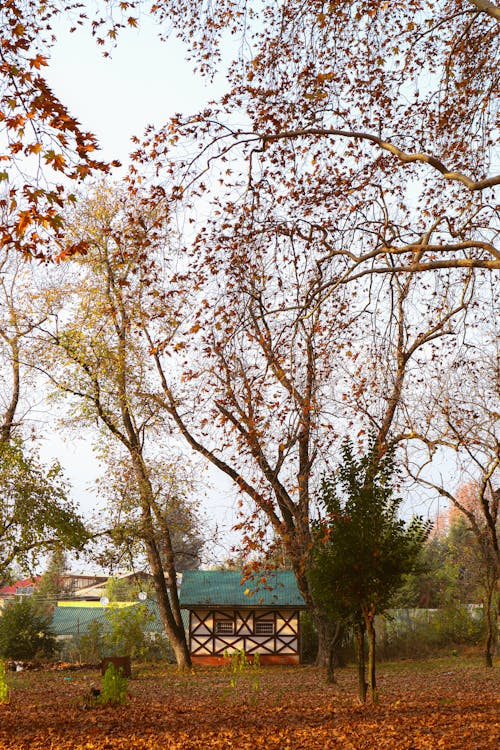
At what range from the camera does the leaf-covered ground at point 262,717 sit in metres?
8.05

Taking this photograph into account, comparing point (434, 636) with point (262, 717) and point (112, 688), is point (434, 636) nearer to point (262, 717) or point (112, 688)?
point (262, 717)

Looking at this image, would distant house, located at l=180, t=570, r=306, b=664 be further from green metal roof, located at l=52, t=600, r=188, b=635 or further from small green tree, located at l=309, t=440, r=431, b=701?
small green tree, located at l=309, t=440, r=431, b=701

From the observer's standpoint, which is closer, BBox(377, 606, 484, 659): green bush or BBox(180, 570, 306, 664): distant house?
BBox(180, 570, 306, 664): distant house

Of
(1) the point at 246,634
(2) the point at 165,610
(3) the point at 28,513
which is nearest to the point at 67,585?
(1) the point at 246,634

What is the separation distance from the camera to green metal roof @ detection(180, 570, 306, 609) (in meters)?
24.6

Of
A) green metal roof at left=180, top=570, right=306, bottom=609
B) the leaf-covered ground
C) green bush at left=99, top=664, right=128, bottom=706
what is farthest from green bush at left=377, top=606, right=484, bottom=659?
green bush at left=99, top=664, right=128, bottom=706

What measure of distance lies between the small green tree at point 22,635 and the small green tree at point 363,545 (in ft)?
49.5

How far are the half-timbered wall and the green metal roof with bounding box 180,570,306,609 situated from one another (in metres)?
0.54

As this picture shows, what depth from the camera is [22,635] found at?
23.2 m

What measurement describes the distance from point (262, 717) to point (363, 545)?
111 inches

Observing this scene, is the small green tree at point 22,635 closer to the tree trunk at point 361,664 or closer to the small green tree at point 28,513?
Answer: the small green tree at point 28,513

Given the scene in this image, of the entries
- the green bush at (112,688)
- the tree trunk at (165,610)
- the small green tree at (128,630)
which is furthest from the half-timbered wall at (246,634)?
the green bush at (112,688)

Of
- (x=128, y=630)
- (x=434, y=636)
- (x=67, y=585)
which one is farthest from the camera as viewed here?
(x=67, y=585)

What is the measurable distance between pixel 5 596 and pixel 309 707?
127 ft
